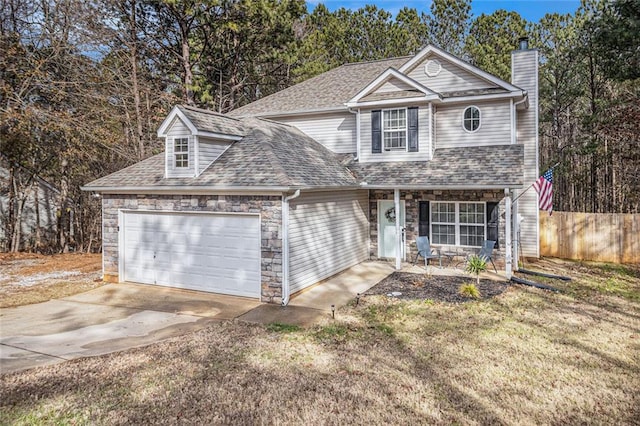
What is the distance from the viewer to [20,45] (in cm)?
1512

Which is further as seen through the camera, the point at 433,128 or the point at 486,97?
A: the point at 433,128

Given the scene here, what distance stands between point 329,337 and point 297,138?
7.99 m

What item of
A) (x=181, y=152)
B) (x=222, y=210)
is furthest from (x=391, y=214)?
(x=181, y=152)

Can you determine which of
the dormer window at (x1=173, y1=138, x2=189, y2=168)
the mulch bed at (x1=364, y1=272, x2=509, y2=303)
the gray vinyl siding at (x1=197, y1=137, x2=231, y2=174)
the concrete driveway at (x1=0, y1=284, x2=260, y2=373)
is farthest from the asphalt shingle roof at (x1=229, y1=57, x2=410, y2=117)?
the concrete driveway at (x1=0, y1=284, x2=260, y2=373)

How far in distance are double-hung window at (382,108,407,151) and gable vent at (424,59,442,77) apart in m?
1.80

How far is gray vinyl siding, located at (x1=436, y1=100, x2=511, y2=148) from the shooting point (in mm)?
12875

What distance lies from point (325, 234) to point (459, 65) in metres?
7.01

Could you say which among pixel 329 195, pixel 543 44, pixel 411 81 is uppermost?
pixel 543 44

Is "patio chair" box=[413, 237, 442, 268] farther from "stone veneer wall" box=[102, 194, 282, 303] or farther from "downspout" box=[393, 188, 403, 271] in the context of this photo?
"stone veneer wall" box=[102, 194, 282, 303]

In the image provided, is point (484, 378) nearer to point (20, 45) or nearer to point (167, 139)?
point (167, 139)

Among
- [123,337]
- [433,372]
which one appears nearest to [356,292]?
[433,372]

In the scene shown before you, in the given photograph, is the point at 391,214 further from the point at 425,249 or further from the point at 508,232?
the point at 508,232

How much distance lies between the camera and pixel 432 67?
45.9 feet

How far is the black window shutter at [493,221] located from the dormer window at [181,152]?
8534 mm
